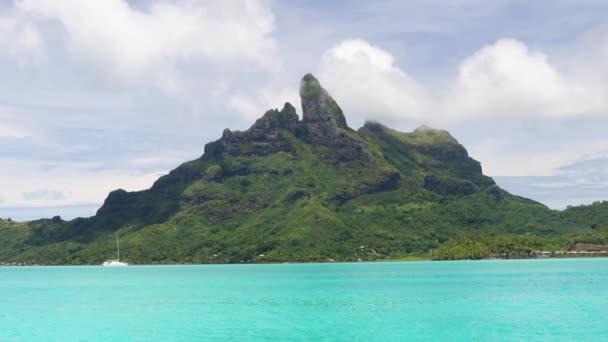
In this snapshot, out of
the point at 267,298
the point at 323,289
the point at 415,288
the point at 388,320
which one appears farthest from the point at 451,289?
the point at 388,320

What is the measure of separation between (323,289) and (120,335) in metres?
60.9

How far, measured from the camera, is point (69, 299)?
115 meters

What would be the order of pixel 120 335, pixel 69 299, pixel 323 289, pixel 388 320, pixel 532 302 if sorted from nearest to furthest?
pixel 120 335 → pixel 388 320 → pixel 532 302 → pixel 69 299 → pixel 323 289

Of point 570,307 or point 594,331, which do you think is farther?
point 570,307

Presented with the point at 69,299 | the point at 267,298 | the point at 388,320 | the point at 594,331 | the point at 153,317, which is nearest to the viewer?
the point at 594,331

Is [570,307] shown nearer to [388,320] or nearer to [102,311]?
[388,320]

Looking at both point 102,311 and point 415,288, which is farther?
point 415,288

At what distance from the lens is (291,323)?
71.6 m

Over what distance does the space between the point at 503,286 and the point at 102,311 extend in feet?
230

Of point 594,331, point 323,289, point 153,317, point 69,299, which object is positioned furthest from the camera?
point 323,289

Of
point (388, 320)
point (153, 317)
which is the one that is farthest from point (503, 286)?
point (153, 317)

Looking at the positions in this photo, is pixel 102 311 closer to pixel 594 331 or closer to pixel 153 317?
pixel 153 317

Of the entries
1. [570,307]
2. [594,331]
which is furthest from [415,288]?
[594,331]

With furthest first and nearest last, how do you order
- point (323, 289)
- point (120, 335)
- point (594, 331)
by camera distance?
1. point (323, 289)
2. point (120, 335)
3. point (594, 331)
